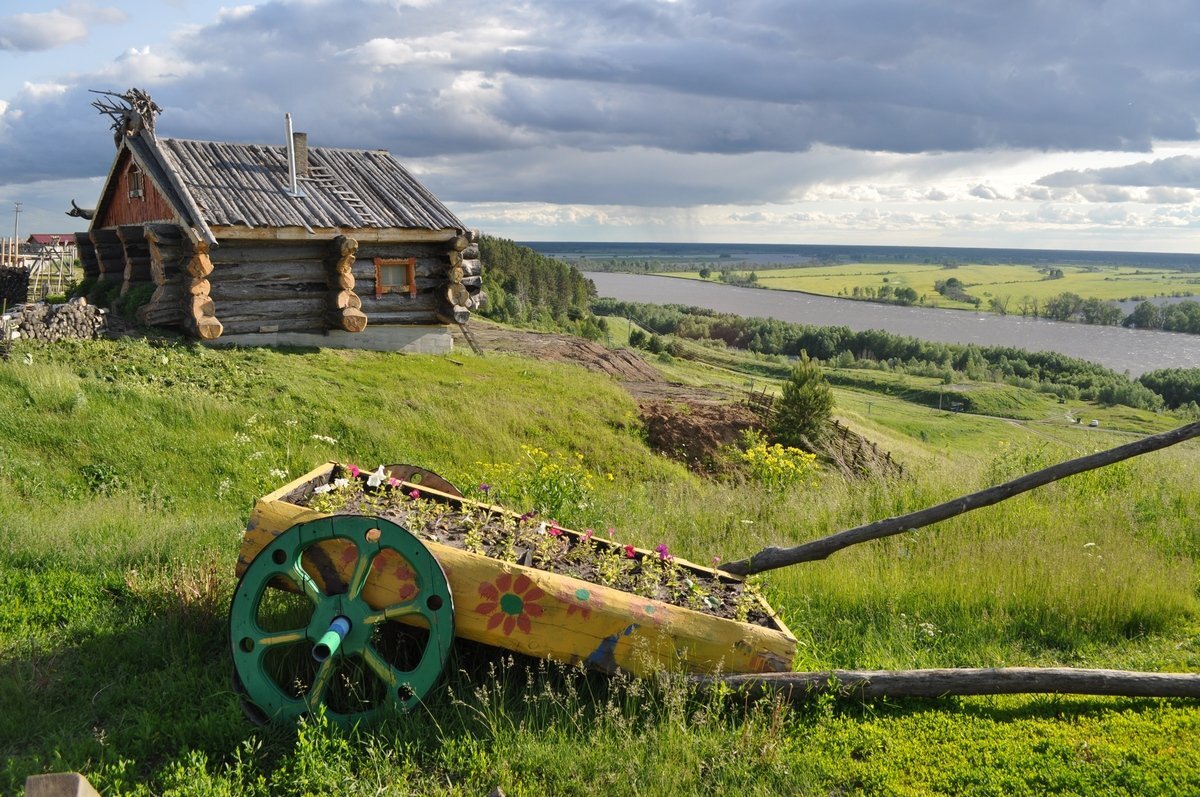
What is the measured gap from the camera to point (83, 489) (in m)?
9.95

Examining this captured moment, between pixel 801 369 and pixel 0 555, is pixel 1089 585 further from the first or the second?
pixel 801 369

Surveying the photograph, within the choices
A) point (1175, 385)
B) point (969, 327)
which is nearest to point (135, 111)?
point (1175, 385)

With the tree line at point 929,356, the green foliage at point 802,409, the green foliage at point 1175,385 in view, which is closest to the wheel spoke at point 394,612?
the green foliage at point 802,409

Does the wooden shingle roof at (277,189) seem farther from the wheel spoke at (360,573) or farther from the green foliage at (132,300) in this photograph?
the wheel spoke at (360,573)

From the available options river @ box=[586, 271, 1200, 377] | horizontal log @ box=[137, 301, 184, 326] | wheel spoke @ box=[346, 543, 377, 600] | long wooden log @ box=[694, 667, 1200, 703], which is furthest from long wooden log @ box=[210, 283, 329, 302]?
river @ box=[586, 271, 1200, 377]

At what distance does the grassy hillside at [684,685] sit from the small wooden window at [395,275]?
387 inches

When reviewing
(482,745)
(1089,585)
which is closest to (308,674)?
(482,745)

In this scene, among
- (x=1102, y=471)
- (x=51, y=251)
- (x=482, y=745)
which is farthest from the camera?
(x=51, y=251)

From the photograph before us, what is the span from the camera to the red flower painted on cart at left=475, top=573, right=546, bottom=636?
4.34 metres

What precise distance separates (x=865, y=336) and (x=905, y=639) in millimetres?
111768

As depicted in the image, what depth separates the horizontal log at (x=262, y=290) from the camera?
17.1 metres

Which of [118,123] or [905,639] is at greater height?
[118,123]

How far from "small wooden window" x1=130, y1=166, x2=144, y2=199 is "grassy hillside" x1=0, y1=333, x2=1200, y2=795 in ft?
34.5

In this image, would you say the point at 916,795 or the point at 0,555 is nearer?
the point at 916,795
